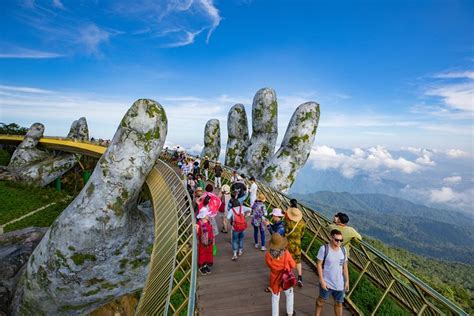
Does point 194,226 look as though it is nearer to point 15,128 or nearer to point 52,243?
point 52,243

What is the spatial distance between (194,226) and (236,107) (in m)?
20.5

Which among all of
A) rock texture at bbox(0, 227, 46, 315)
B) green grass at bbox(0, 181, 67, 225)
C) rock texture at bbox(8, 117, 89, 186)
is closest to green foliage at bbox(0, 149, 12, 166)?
rock texture at bbox(8, 117, 89, 186)

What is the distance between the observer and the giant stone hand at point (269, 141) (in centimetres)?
1980

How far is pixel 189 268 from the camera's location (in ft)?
26.6

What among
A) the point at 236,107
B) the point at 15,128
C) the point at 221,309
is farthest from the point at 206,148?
the point at 15,128

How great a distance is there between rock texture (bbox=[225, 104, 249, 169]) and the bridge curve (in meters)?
11.2

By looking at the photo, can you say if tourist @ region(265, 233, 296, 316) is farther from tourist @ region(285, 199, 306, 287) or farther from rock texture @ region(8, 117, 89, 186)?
rock texture @ region(8, 117, 89, 186)

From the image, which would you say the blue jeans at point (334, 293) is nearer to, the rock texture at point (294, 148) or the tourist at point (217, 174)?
the tourist at point (217, 174)

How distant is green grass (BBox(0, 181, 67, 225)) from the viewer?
24.1 m

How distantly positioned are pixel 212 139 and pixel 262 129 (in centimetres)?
711

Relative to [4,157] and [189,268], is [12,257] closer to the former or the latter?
[189,268]

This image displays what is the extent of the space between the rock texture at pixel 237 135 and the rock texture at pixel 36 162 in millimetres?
21019

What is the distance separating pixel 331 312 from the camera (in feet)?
19.3

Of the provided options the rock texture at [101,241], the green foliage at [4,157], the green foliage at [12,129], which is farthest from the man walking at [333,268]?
the green foliage at [12,129]
